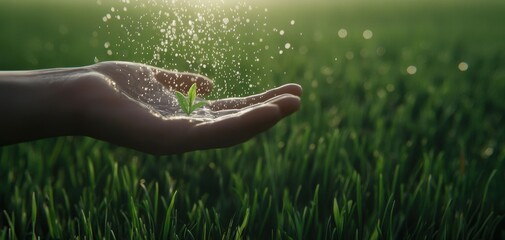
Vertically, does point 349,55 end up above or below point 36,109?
below

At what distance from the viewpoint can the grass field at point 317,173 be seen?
1772 millimetres

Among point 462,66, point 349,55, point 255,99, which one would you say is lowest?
point 462,66

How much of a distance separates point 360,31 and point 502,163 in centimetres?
438

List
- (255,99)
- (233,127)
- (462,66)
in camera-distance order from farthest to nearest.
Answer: (462,66), (255,99), (233,127)

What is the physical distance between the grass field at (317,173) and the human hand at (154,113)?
0.19 metres

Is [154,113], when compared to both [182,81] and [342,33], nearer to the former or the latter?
[182,81]

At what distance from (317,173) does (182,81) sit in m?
0.54

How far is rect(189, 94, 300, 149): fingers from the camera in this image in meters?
1.61

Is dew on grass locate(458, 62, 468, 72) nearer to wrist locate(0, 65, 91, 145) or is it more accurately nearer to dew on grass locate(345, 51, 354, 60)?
dew on grass locate(345, 51, 354, 60)

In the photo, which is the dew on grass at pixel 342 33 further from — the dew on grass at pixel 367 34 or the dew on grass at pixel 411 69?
the dew on grass at pixel 411 69

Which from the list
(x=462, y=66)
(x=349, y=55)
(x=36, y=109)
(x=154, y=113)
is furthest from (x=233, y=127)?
(x=349, y=55)

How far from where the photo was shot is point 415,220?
1.89 meters

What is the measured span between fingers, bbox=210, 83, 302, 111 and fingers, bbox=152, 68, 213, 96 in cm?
14

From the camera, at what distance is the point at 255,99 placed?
2037 millimetres
